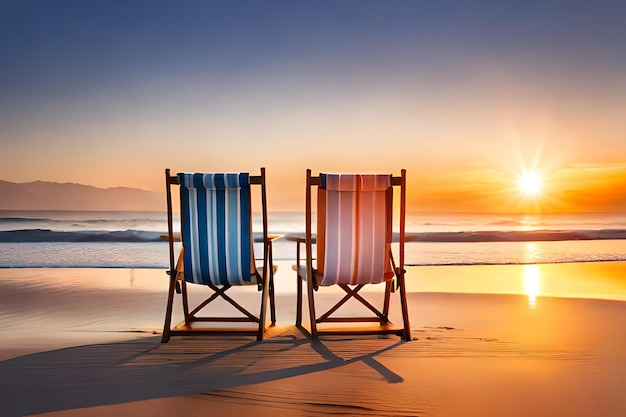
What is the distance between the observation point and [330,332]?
3.57 metres

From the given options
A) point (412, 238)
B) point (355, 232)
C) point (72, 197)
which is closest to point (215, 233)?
point (355, 232)

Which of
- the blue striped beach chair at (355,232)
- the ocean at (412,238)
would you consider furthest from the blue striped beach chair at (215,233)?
the ocean at (412,238)

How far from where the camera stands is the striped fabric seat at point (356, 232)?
351 centimetres

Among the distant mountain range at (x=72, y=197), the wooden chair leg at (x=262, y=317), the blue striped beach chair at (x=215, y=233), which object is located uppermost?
the distant mountain range at (x=72, y=197)

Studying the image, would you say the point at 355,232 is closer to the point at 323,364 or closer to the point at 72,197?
the point at 323,364

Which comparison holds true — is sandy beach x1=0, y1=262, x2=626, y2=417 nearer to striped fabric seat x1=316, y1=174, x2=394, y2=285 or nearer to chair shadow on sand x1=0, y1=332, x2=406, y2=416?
chair shadow on sand x1=0, y1=332, x2=406, y2=416

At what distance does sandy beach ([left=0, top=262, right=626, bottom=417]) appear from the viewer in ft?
7.74

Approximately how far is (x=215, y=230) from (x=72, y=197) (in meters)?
13.8

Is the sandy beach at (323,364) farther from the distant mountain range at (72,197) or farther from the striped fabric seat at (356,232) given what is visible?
the distant mountain range at (72,197)

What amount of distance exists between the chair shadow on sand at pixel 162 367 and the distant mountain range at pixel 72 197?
11.2 metres

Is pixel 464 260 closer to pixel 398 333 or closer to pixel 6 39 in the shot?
pixel 398 333

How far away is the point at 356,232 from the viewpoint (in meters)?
3.53

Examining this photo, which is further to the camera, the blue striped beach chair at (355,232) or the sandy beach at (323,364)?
the blue striped beach chair at (355,232)

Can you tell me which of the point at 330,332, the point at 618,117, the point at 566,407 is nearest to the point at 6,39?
the point at 330,332
